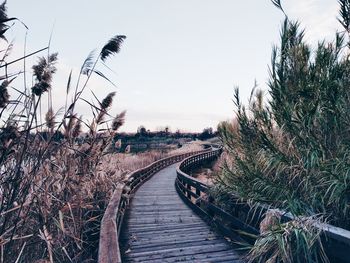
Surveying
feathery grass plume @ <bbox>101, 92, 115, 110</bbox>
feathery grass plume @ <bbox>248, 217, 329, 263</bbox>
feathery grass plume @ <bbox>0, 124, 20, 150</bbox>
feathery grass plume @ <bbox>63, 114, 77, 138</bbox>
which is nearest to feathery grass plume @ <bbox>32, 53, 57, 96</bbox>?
feathery grass plume @ <bbox>0, 124, 20, 150</bbox>

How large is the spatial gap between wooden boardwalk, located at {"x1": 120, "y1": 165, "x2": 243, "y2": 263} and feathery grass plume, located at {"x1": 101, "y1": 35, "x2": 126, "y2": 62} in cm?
350

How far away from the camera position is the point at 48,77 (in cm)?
371

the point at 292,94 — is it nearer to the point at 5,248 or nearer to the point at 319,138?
the point at 319,138

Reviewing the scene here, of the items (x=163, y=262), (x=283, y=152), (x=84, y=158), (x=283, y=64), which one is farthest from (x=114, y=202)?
(x=283, y=64)

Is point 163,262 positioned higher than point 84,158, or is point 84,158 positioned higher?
point 84,158

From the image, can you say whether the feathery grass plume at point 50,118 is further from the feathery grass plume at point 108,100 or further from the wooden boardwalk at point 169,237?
the wooden boardwalk at point 169,237

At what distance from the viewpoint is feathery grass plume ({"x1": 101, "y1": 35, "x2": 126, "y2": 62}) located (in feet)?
14.3

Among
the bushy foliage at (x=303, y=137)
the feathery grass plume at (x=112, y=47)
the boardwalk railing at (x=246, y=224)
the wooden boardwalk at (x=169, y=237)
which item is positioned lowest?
the wooden boardwalk at (x=169, y=237)

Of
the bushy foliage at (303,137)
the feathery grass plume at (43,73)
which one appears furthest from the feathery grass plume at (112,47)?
the bushy foliage at (303,137)

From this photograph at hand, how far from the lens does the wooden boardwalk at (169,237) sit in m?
5.51

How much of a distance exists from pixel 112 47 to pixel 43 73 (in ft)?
3.50

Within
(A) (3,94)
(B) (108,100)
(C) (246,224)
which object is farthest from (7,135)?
(C) (246,224)

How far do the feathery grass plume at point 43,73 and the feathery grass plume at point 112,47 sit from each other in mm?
705

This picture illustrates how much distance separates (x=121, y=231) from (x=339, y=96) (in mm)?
5394
